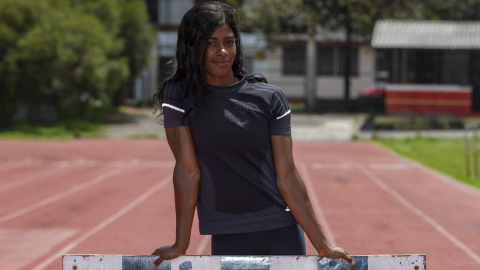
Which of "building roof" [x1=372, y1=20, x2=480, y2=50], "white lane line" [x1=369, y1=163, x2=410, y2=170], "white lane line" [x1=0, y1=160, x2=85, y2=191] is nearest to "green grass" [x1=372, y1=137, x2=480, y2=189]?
"white lane line" [x1=369, y1=163, x2=410, y2=170]

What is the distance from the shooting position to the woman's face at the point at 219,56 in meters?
2.83

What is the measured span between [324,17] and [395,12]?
2.94 m

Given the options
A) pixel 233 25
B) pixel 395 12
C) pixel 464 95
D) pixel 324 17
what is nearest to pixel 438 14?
pixel 395 12

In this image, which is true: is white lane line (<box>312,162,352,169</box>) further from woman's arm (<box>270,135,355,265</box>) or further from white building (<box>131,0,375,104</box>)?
white building (<box>131,0,375,104</box>)

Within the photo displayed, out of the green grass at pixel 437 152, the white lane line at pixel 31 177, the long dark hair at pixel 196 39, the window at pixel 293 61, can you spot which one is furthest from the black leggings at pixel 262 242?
the window at pixel 293 61

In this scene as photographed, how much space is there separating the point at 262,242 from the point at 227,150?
1.41 ft

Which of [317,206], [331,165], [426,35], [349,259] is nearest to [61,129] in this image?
[331,165]

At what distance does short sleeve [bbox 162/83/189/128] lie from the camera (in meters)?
Result: 2.78

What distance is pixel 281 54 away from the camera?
37.0 meters

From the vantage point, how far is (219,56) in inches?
112

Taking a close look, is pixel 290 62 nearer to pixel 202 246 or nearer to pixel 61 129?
pixel 61 129

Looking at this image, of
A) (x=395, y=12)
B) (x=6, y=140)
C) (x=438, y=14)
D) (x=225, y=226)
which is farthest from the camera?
(x=438, y=14)

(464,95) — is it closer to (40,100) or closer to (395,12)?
(395,12)

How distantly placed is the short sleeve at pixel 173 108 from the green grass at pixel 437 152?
35.2 ft
